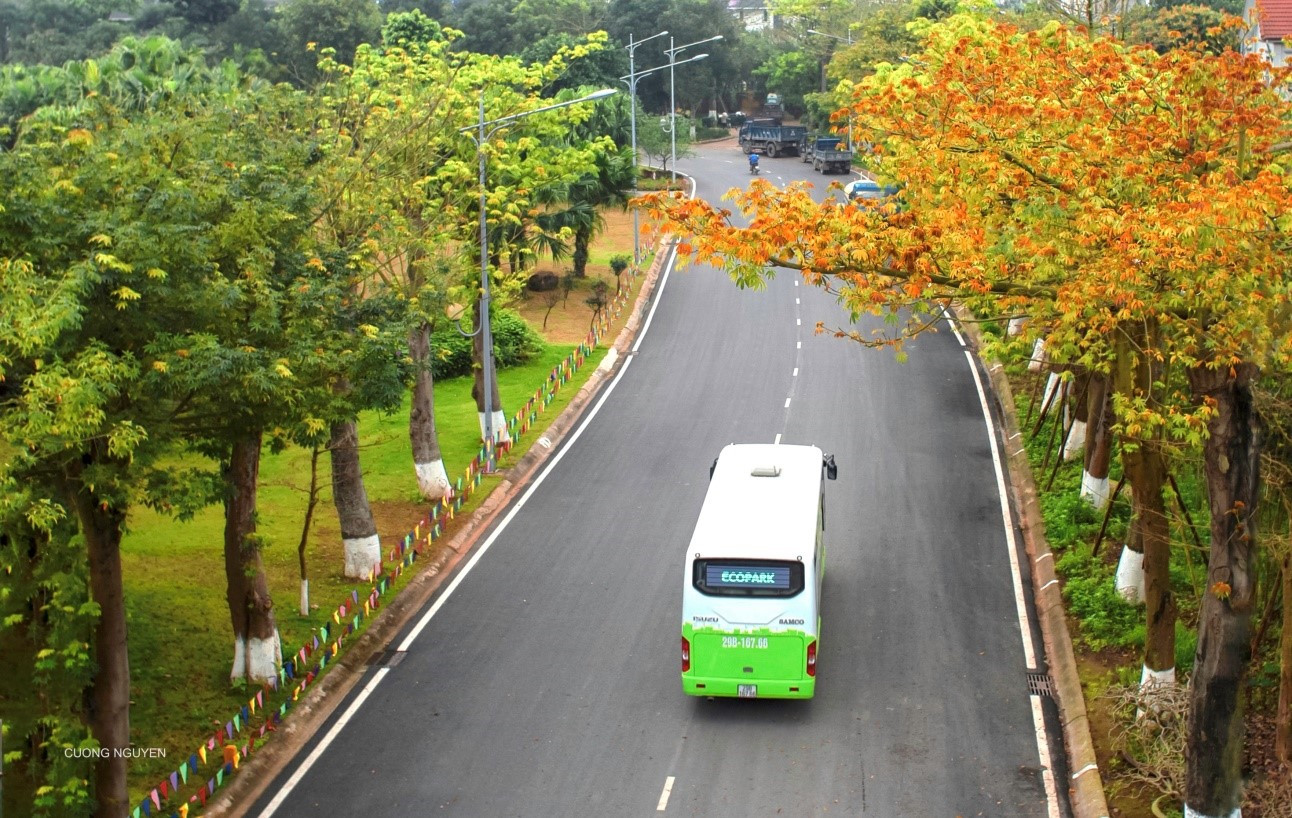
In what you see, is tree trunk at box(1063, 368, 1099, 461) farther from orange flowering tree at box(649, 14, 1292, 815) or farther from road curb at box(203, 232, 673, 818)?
road curb at box(203, 232, 673, 818)

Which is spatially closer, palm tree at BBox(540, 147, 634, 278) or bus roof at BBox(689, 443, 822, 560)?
bus roof at BBox(689, 443, 822, 560)

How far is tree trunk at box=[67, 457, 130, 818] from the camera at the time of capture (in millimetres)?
14453

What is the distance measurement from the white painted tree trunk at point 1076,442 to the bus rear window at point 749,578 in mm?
11397

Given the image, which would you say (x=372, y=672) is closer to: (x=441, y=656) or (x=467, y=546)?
(x=441, y=656)

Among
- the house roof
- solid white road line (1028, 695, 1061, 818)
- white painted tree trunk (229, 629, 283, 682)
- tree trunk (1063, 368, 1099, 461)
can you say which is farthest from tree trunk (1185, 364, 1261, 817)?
the house roof

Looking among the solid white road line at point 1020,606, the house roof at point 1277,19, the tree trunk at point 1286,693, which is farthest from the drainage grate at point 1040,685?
the house roof at point 1277,19

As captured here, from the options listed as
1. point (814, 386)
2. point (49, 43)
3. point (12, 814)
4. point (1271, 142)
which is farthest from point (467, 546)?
point (49, 43)

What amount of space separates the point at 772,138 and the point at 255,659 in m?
65.2

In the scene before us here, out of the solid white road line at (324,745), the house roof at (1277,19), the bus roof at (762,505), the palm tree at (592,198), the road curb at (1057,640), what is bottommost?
the solid white road line at (324,745)

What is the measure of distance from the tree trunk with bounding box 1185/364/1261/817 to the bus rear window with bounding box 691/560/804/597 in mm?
4946

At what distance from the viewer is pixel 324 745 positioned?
1733 cm

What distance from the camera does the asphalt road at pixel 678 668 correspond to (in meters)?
16.0

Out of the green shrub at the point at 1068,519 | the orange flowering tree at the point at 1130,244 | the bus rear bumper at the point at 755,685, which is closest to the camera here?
the orange flowering tree at the point at 1130,244

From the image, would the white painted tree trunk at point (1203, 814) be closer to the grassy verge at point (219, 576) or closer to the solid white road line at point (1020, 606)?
the solid white road line at point (1020, 606)
